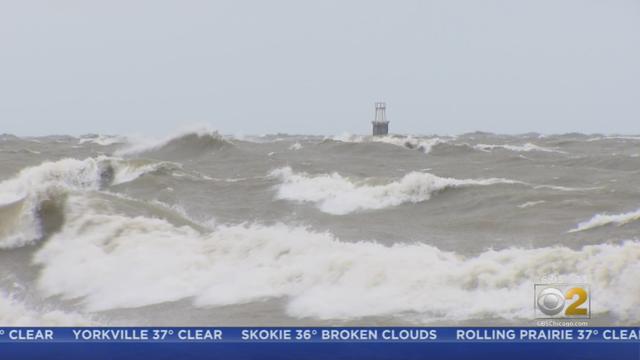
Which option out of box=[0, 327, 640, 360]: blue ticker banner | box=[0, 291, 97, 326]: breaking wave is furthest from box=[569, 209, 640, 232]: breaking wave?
box=[0, 291, 97, 326]: breaking wave

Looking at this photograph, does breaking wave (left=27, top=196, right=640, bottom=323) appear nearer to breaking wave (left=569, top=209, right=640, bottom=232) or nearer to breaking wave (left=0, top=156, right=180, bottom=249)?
breaking wave (left=0, top=156, right=180, bottom=249)

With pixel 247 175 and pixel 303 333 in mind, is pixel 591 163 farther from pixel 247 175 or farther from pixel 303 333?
pixel 303 333

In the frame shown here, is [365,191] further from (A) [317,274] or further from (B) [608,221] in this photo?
(A) [317,274]

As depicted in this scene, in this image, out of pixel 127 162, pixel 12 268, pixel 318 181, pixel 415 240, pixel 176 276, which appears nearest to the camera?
pixel 176 276

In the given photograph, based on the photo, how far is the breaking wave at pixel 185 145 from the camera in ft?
136

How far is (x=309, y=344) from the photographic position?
673 cm

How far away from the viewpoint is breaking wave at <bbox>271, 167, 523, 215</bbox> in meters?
21.1

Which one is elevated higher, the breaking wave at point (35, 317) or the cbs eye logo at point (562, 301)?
the cbs eye logo at point (562, 301)

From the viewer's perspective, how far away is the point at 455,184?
22.0 metres

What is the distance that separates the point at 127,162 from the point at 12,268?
1546 cm

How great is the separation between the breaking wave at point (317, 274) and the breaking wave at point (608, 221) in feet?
12.9

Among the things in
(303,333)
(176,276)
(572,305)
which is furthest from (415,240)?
(303,333)

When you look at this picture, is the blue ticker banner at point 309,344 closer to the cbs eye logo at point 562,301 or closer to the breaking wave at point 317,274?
the cbs eye logo at point 562,301

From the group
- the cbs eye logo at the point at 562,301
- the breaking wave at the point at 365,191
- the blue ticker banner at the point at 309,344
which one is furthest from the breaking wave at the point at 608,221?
the blue ticker banner at the point at 309,344
